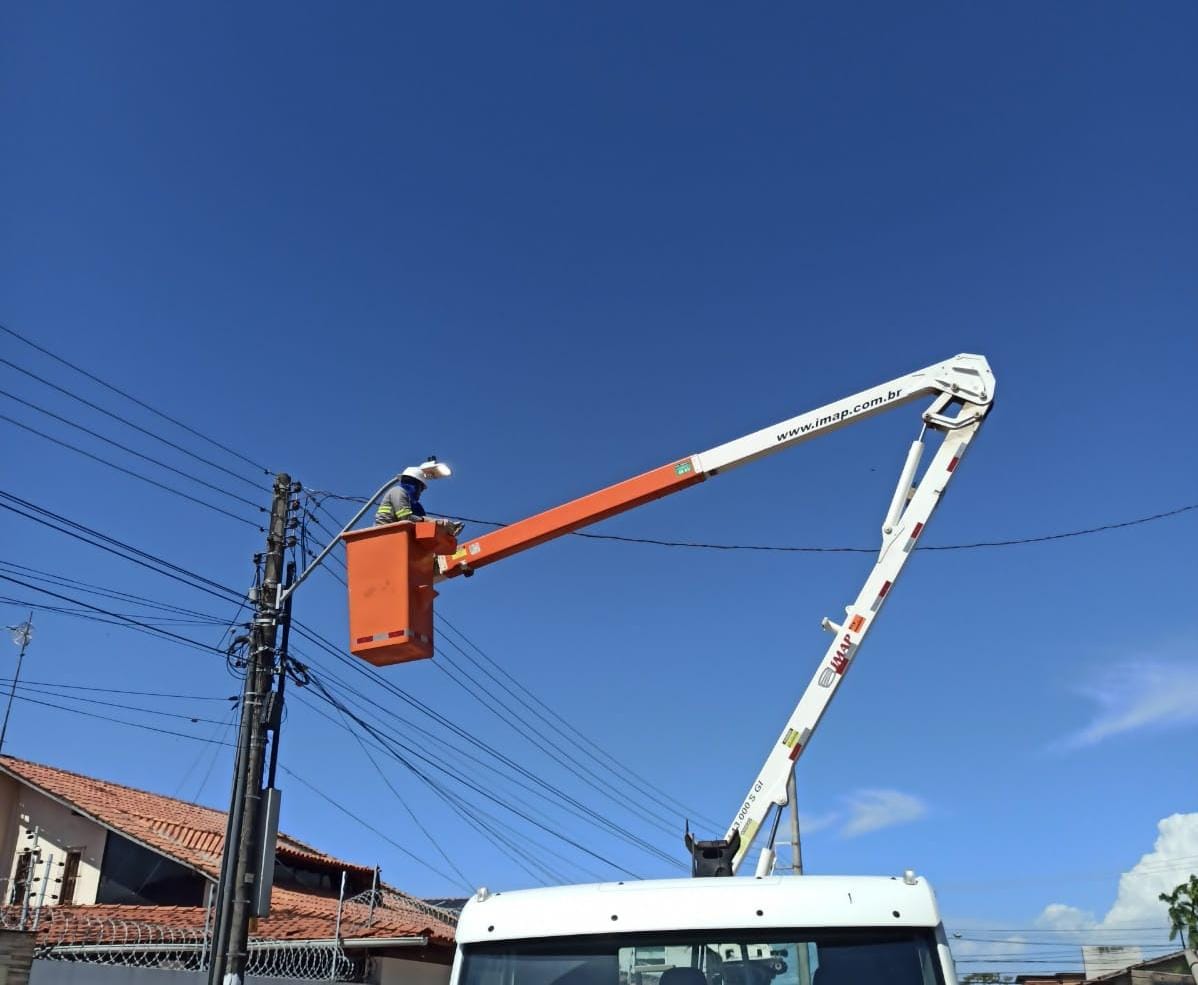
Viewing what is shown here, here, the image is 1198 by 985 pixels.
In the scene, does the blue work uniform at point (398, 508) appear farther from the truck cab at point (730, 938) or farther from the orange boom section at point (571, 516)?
the truck cab at point (730, 938)

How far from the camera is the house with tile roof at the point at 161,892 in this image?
18266 millimetres

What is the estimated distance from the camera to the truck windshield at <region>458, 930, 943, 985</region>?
4340 millimetres

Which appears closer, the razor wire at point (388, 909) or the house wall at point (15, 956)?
the house wall at point (15, 956)

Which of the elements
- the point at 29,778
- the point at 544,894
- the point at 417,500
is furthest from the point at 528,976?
the point at 29,778

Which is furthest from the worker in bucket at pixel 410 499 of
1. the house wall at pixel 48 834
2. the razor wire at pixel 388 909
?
the house wall at pixel 48 834

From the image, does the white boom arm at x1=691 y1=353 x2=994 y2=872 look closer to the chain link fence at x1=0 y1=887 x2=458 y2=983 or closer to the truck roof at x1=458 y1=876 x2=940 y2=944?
the truck roof at x1=458 y1=876 x2=940 y2=944

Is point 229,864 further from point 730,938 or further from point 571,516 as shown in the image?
point 730,938

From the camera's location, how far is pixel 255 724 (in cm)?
1370

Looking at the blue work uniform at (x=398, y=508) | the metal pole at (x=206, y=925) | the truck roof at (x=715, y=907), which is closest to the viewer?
the truck roof at (x=715, y=907)

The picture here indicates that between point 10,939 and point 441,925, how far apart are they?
1040 centimetres

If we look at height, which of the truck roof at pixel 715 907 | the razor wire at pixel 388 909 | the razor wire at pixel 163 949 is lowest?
the truck roof at pixel 715 907

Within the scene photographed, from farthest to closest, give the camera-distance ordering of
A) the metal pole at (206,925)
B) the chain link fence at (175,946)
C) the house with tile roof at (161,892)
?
1. the house with tile roof at (161,892)
2. the chain link fence at (175,946)
3. the metal pole at (206,925)

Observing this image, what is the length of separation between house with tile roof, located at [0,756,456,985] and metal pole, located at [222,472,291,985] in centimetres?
341

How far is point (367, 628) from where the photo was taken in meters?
8.67
